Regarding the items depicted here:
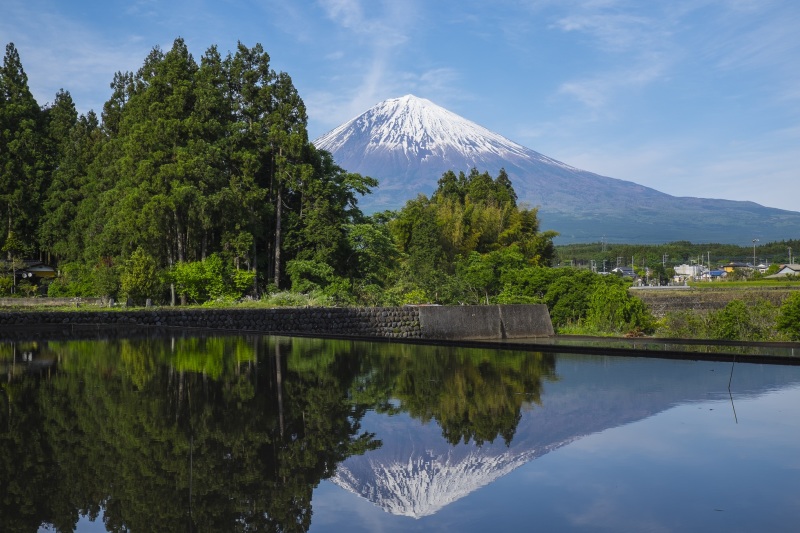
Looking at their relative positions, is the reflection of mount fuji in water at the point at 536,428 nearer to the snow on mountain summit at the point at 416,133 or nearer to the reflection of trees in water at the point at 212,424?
the reflection of trees in water at the point at 212,424

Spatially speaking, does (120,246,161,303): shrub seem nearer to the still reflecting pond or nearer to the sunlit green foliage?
the sunlit green foliage

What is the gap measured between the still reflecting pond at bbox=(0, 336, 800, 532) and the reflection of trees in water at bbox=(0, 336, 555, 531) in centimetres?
2

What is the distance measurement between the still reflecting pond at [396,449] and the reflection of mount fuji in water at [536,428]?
0.06 feet

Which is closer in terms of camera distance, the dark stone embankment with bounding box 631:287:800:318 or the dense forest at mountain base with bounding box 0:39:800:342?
the dense forest at mountain base with bounding box 0:39:800:342

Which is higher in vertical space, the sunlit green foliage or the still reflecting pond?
the sunlit green foliage

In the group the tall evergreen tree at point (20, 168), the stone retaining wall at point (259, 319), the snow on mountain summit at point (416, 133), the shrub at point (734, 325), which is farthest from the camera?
the snow on mountain summit at point (416, 133)

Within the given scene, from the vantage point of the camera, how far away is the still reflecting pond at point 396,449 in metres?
3.39

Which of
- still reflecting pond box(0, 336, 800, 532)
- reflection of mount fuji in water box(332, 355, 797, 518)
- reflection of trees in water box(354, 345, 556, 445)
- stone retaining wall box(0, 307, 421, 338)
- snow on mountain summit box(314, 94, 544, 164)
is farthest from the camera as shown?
snow on mountain summit box(314, 94, 544, 164)

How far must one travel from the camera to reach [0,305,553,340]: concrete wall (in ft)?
51.7

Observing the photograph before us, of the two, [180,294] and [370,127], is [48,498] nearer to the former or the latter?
[180,294]

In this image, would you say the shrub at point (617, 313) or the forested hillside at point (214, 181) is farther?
the forested hillside at point (214, 181)

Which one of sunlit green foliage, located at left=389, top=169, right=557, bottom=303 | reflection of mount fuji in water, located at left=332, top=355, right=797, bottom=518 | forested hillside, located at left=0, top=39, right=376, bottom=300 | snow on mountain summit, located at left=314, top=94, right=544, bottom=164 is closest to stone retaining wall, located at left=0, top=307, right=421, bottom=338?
forested hillside, located at left=0, top=39, right=376, bottom=300

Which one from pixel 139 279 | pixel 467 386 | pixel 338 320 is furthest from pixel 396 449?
pixel 139 279

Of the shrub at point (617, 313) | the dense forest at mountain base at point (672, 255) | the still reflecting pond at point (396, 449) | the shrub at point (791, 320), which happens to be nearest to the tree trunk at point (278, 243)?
the shrub at point (617, 313)
